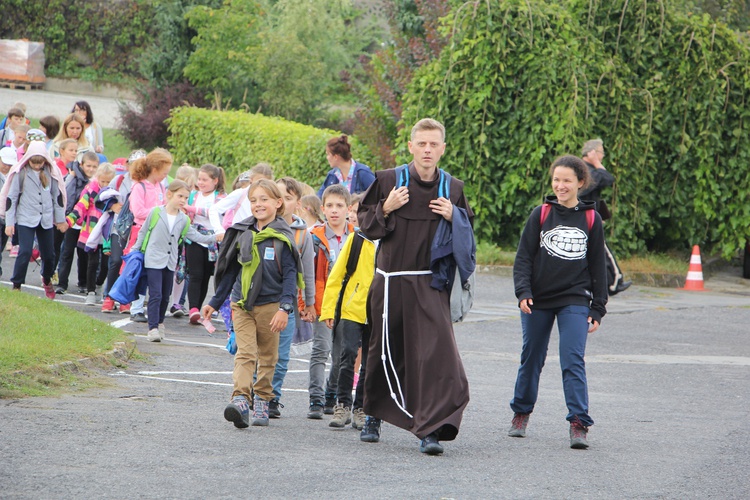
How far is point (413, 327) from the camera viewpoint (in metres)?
7.05

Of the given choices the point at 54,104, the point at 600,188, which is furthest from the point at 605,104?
the point at 54,104

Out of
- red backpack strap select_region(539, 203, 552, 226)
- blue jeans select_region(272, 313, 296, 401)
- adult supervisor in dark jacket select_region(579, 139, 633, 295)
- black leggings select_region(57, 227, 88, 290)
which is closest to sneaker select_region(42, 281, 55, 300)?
black leggings select_region(57, 227, 88, 290)

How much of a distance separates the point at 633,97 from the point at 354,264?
11728 mm

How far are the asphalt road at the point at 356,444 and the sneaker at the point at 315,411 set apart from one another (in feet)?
0.40

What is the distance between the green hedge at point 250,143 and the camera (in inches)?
961

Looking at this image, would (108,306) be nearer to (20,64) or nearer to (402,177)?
(402,177)

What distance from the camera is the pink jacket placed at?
1198cm

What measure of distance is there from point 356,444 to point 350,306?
959mm

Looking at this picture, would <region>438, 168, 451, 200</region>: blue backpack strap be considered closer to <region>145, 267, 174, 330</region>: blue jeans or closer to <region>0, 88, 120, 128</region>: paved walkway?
<region>145, 267, 174, 330</region>: blue jeans

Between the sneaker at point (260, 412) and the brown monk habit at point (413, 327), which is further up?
the brown monk habit at point (413, 327)

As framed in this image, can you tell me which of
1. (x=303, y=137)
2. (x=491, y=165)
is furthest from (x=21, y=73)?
(x=491, y=165)

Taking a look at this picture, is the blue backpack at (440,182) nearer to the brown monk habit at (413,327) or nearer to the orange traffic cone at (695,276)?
the brown monk habit at (413,327)

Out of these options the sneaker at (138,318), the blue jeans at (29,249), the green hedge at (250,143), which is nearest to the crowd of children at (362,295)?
the sneaker at (138,318)

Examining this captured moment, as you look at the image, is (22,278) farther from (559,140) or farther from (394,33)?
(394,33)
